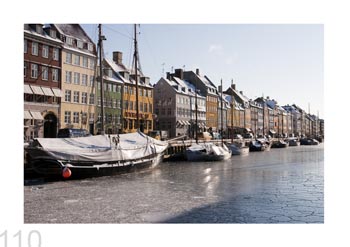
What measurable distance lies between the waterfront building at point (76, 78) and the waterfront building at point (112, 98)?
156 centimetres

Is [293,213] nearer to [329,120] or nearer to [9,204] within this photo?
[329,120]

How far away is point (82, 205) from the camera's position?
9.12m

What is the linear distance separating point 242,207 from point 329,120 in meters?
2.71

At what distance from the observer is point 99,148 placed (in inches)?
600

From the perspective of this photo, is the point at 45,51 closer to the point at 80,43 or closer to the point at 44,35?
the point at 44,35

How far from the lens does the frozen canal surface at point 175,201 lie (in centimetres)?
793

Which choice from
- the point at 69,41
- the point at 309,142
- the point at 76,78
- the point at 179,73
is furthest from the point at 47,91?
the point at 309,142

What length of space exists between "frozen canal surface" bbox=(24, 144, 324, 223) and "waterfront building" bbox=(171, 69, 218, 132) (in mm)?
34762

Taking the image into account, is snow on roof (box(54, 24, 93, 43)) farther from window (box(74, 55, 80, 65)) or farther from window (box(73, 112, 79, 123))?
window (box(73, 112, 79, 123))

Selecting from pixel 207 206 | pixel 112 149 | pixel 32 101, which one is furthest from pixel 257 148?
pixel 207 206

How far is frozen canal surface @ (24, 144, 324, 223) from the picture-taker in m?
7.93

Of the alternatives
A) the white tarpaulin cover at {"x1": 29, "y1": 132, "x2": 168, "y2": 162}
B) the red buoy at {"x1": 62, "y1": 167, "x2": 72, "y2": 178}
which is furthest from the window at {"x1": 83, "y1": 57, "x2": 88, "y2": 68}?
the red buoy at {"x1": 62, "y1": 167, "x2": 72, "y2": 178}

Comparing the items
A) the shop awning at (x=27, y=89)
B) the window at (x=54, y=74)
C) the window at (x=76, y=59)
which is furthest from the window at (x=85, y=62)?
the shop awning at (x=27, y=89)

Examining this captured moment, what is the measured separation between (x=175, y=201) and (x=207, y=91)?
40.4 metres
